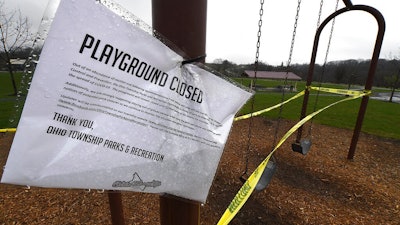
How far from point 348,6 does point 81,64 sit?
5878mm

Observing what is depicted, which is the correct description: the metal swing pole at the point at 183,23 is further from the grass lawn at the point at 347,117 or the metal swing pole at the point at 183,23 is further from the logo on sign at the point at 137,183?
the grass lawn at the point at 347,117

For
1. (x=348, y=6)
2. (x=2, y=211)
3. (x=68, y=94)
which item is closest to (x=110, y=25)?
(x=68, y=94)

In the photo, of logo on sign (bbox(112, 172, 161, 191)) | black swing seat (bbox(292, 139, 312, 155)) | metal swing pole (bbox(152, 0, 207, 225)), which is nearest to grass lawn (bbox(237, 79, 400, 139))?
black swing seat (bbox(292, 139, 312, 155))

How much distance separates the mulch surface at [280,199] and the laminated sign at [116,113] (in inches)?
94.5

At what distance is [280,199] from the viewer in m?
4.00

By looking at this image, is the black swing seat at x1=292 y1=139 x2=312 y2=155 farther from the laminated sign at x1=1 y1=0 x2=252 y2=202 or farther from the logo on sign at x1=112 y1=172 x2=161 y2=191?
the logo on sign at x1=112 y1=172 x2=161 y2=191

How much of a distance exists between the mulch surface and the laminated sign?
240 centimetres

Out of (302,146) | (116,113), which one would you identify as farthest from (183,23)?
(302,146)

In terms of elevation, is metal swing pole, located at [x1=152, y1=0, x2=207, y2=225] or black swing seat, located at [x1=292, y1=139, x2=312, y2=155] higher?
metal swing pole, located at [x1=152, y1=0, x2=207, y2=225]

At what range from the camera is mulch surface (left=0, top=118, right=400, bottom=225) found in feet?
11.5

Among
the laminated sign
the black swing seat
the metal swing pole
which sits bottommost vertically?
the black swing seat

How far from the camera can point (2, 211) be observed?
3.55 metres

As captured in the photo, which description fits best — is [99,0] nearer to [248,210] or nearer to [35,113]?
[35,113]

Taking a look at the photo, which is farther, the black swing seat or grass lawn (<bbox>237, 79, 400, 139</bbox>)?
grass lawn (<bbox>237, 79, 400, 139</bbox>)
